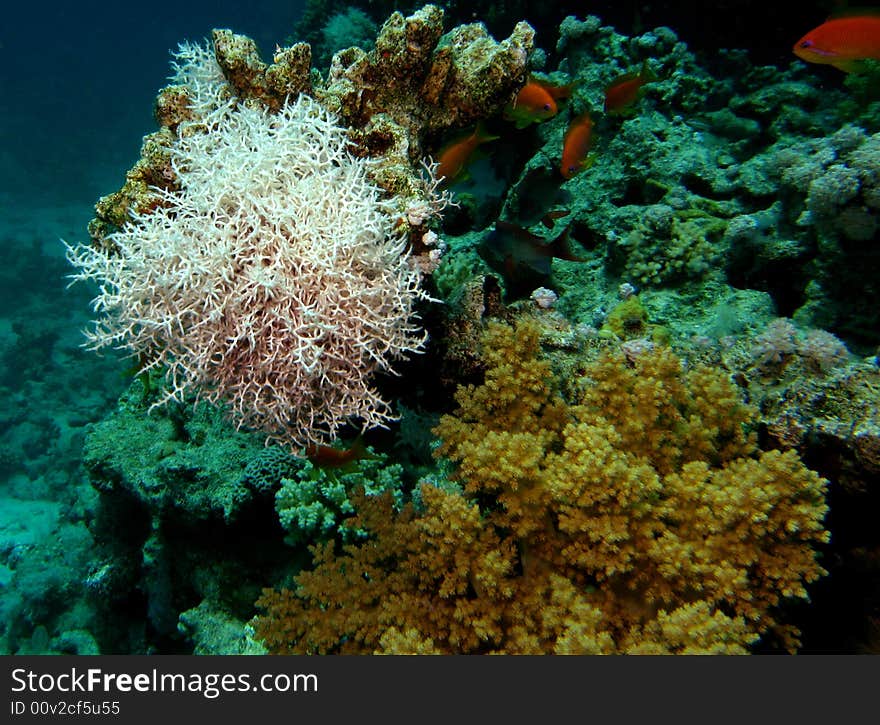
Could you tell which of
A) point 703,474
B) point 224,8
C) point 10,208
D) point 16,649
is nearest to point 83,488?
point 16,649

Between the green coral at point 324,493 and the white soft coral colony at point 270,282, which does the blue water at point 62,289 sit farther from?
the green coral at point 324,493

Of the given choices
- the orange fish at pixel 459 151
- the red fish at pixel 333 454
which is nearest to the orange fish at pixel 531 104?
the orange fish at pixel 459 151

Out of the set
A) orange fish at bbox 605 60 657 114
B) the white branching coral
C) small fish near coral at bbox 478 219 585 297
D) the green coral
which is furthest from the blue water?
orange fish at bbox 605 60 657 114

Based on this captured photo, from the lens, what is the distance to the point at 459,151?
10.8ft

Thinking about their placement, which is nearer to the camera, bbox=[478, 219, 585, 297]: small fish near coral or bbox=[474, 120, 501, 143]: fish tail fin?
bbox=[474, 120, 501, 143]: fish tail fin

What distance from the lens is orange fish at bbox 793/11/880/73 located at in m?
3.24

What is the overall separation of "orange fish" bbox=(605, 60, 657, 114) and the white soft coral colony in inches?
96.8

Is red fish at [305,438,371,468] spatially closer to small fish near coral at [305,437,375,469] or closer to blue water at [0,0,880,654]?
small fish near coral at [305,437,375,469]

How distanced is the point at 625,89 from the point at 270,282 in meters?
3.36

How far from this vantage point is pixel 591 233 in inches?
181

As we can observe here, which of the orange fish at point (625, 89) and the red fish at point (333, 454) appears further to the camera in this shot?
the orange fish at point (625, 89)

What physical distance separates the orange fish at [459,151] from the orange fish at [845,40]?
2252 millimetres

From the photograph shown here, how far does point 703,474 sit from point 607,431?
46cm

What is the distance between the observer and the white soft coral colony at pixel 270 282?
95.6 inches
